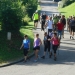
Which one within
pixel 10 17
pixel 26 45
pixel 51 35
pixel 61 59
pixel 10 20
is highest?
pixel 10 17

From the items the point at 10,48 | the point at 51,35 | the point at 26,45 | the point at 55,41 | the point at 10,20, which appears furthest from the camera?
the point at 10,20

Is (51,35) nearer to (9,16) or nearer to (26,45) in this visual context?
(26,45)

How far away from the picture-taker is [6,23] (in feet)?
67.2

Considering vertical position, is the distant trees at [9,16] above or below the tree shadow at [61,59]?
above

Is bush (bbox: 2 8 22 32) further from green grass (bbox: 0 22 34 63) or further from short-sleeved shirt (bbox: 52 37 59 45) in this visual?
short-sleeved shirt (bbox: 52 37 59 45)

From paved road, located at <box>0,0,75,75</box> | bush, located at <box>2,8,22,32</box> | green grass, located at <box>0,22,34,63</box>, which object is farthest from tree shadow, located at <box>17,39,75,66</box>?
bush, located at <box>2,8,22,32</box>

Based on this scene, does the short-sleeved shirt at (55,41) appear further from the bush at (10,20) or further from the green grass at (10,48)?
the bush at (10,20)

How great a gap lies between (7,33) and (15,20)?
108 cm

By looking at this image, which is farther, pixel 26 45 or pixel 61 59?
pixel 61 59
